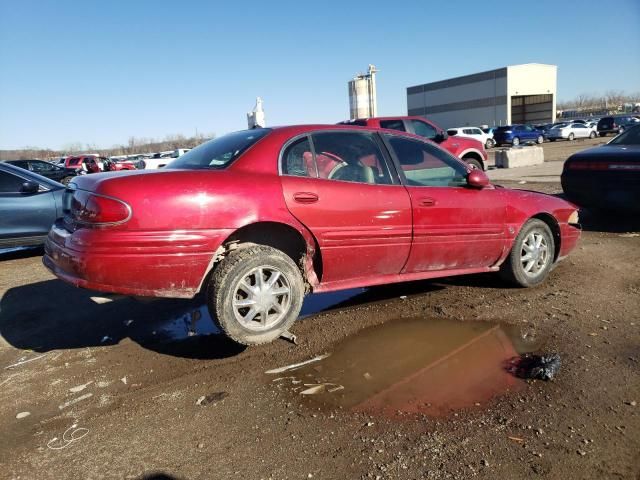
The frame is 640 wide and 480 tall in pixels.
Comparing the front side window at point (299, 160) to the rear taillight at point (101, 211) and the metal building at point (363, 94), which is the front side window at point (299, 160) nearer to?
the rear taillight at point (101, 211)

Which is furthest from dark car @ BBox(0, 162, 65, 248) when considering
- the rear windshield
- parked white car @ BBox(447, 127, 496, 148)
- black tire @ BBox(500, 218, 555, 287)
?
parked white car @ BBox(447, 127, 496, 148)

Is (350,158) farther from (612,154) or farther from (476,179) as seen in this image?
(612,154)

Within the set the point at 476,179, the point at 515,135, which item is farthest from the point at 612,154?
the point at 515,135

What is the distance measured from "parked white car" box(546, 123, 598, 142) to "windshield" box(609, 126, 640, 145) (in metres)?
35.2

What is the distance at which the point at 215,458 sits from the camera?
2.39 meters

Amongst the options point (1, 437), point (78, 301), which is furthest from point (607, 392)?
point (78, 301)

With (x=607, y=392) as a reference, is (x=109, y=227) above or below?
above

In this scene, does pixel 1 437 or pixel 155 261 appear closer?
pixel 1 437

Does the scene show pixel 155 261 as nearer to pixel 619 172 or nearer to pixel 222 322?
pixel 222 322

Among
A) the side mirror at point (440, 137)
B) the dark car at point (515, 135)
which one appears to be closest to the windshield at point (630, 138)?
the side mirror at point (440, 137)

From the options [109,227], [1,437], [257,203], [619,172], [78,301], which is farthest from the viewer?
[619,172]

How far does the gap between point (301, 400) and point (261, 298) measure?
0.80 meters

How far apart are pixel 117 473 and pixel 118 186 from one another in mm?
1700

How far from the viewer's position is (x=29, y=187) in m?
7.03
